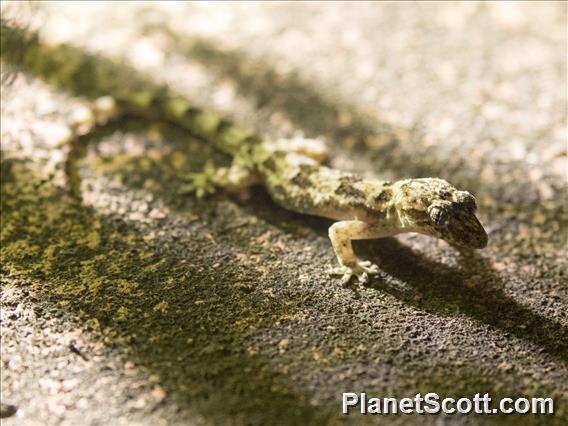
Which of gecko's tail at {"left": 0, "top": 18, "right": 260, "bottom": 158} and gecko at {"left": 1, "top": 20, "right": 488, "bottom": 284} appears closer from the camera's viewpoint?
gecko at {"left": 1, "top": 20, "right": 488, "bottom": 284}

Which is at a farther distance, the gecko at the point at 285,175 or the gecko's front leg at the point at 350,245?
the gecko's front leg at the point at 350,245

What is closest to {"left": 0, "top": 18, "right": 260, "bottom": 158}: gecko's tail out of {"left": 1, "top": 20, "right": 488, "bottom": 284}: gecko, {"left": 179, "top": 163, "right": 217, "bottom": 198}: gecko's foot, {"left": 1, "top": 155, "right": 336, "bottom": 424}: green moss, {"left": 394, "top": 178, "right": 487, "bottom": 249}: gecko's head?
{"left": 1, "top": 20, "right": 488, "bottom": 284}: gecko

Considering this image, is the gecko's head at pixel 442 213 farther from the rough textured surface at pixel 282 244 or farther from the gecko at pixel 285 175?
the rough textured surface at pixel 282 244

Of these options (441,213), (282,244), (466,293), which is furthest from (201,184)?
(466,293)

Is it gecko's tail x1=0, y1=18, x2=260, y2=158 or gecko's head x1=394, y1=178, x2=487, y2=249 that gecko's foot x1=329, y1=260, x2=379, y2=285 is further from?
gecko's tail x1=0, y1=18, x2=260, y2=158

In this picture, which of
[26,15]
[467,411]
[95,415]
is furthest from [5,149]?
[467,411]

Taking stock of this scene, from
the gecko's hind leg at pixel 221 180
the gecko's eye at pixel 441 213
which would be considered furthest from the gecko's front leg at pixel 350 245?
the gecko's hind leg at pixel 221 180

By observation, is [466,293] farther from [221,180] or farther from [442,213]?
[221,180]

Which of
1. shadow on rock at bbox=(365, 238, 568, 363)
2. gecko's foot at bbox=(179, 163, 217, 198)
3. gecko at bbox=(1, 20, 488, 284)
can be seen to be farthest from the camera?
gecko's foot at bbox=(179, 163, 217, 198)
